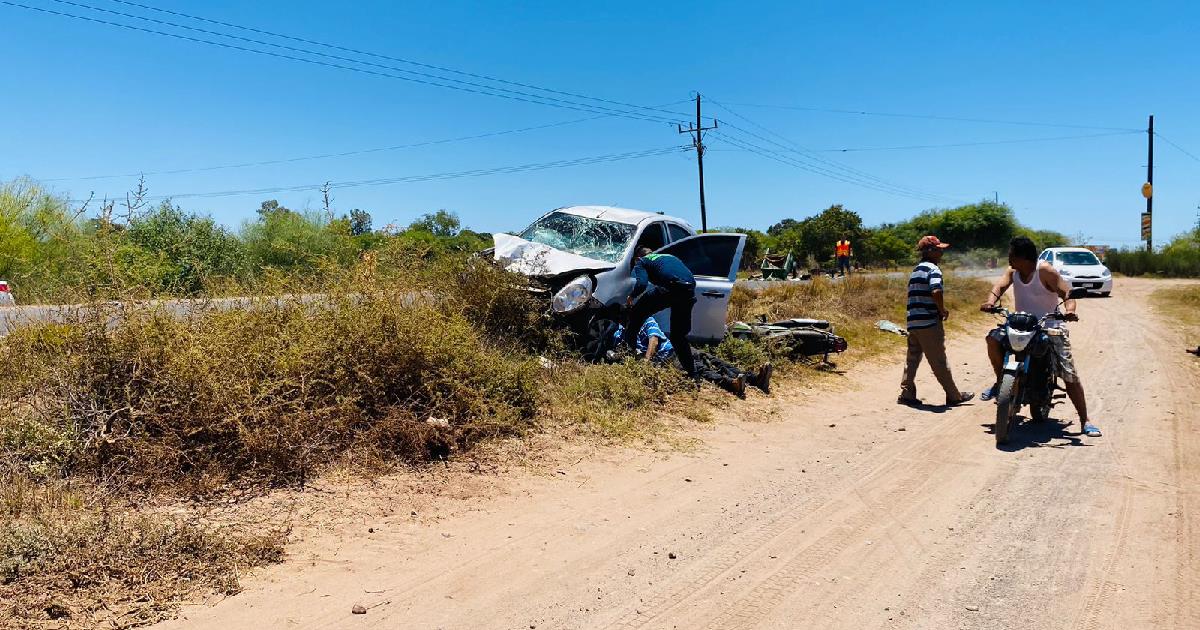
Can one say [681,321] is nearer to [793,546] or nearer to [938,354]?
[938,354]

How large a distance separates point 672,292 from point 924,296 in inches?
106

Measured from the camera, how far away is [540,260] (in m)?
8.89

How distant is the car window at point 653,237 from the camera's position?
10.3 m

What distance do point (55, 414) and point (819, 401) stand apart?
721cm

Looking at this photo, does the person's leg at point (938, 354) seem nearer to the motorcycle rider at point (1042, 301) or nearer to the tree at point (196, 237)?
the motorcycle rider at point (1042, 301)

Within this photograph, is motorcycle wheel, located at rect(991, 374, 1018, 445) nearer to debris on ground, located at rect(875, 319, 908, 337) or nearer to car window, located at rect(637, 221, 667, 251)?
car window, located at rect(637, 221, 667, 251)

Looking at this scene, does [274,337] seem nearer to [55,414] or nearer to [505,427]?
[55,414]

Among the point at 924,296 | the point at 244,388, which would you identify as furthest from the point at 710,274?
the point at 244,388

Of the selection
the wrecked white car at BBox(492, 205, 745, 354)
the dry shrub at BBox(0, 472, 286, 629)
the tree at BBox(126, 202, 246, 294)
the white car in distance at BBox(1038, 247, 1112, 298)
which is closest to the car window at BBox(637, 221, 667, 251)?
the wrecked white car at BBox(492, 205, 745, 354)

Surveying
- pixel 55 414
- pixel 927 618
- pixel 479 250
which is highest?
pixel 479 250

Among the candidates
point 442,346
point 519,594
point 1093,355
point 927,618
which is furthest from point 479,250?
point 1093,355

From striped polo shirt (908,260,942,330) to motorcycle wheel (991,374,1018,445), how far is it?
4.79ft

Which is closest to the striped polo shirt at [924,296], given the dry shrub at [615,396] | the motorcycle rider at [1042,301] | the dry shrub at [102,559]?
the motorcycle rider at [1042,301]

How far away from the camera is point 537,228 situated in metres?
10.7
